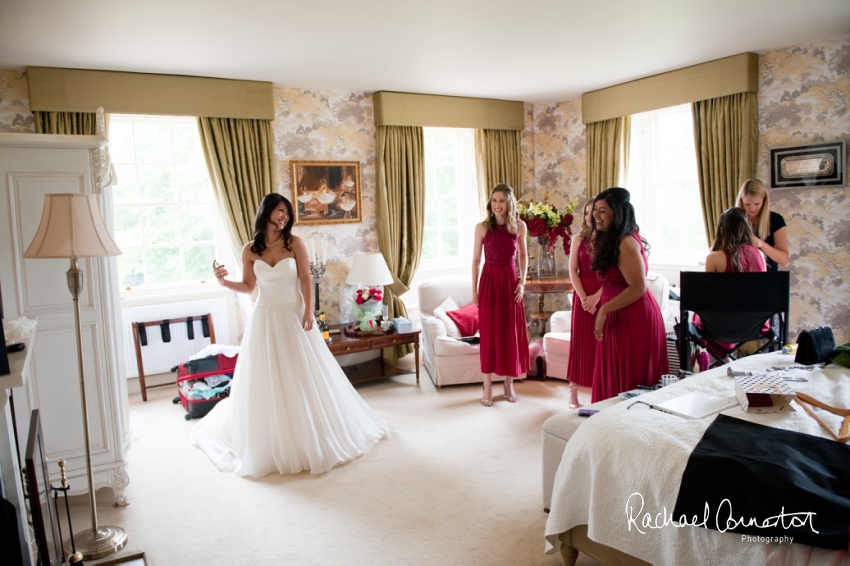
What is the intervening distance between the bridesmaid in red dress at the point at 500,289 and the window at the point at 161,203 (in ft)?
8.64

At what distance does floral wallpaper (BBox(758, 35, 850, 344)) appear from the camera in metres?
4.42

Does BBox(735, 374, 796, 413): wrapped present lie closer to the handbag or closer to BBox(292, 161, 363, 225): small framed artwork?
the handbag

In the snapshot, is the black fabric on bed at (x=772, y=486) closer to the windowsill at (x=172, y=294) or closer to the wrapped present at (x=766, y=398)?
the wrapped present at (x=766, y=398)

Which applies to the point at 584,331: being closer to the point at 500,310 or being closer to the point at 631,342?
the point at 631,342

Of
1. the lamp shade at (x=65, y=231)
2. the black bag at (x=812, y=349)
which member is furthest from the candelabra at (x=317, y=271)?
the black bag at (x=812, y=349)

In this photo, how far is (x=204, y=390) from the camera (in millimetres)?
4691

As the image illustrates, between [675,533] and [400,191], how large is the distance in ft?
15.1

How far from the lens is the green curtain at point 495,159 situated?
653 cm

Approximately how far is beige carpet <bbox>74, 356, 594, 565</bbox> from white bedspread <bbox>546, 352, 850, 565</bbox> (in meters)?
0.61

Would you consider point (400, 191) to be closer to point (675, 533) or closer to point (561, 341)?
point (561, 341)

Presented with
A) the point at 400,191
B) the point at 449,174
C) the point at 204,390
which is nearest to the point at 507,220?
the point at 400,191

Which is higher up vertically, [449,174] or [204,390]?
[449,174]

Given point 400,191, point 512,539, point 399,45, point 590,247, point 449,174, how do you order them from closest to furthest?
point 512,539, point 590,247, point 399,45, point 400,191, point 449,174

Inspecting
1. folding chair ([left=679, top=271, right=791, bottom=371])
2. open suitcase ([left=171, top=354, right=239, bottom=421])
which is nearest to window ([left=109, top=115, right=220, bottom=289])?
open suitcase ([left=171, top=354, right=239, bottom=421])
